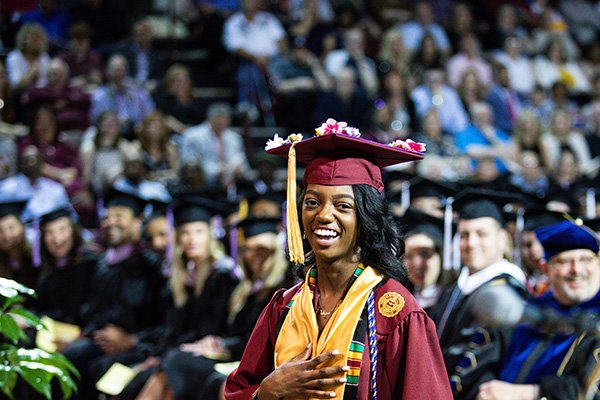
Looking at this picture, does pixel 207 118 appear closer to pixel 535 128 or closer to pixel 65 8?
pixel 65 8

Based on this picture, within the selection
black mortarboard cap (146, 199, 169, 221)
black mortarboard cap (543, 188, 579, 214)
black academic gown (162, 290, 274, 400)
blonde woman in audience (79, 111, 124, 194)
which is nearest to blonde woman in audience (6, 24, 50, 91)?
blonde woman in audience (79, 111, 124, 194)

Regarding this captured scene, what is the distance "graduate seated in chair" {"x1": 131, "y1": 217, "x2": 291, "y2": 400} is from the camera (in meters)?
5.74

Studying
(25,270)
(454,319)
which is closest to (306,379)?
(454,319)

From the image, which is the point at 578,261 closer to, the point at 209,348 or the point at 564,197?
the point at 209,348

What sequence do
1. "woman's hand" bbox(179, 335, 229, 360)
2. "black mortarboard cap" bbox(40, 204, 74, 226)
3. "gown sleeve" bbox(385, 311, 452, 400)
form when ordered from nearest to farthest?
"gown sleeve" bbox(385, 311, 452, 400)
"woman's hand" bbox(179, 335, 229, 360)
"black mortarboard cap" bbox(40, 204, 74, 226)

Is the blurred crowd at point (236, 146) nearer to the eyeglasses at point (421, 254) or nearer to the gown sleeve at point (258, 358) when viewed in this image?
the eyeglasses at point (421, 254)

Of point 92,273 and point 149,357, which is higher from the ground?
point 92,273

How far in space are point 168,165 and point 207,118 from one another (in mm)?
Result: 1199

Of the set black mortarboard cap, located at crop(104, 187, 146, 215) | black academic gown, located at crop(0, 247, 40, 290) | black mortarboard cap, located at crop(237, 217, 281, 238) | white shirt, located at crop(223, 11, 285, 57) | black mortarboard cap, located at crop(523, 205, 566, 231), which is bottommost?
black academic gown, located at crop(0, 247, 40, 290)

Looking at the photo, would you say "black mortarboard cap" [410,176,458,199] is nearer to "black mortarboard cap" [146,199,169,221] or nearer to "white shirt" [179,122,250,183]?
"black mortarboard cap" [146,199,169,221]

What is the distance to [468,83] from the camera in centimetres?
1125

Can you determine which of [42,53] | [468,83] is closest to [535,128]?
[468,83]

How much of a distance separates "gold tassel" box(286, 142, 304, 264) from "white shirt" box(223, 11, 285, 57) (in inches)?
316

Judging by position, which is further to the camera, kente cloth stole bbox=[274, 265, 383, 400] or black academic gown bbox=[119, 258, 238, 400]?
black academic gown bbox=[119, 258, 238, 400]
